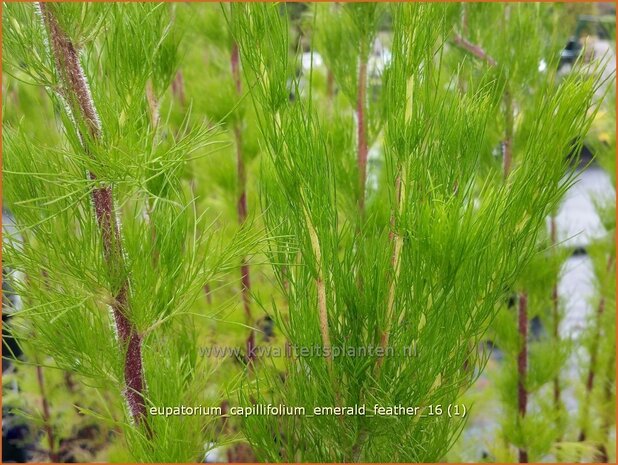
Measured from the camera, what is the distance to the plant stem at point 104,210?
0.47 m

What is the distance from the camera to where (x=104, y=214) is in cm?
49

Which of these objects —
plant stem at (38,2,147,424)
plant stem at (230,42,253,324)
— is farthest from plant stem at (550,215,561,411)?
plant stem at (38,2,147,424)

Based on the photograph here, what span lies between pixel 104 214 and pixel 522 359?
0.83 meters

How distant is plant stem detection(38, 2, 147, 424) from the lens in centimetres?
47

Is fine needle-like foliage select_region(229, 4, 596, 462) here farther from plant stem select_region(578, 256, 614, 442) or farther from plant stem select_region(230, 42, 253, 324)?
plant stem select_region(578, 256, 614, 442)

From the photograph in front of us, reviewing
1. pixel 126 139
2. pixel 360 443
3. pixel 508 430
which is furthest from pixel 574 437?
pixel 126 139

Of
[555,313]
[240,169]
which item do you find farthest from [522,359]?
[240,169]

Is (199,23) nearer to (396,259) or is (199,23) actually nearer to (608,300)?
(396,259)

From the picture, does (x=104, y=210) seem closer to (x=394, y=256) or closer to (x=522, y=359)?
(x=394, y=256)

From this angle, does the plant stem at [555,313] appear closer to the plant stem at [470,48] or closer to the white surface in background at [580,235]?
the white surface in background at [580,235]

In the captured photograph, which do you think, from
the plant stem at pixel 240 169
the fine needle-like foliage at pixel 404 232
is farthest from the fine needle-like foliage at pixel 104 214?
the plant stem at pixel 240 169

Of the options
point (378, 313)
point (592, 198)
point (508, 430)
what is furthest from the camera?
point (592, 198)

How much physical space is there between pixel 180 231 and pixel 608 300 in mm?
1148

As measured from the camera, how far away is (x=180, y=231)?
21.6 inches
